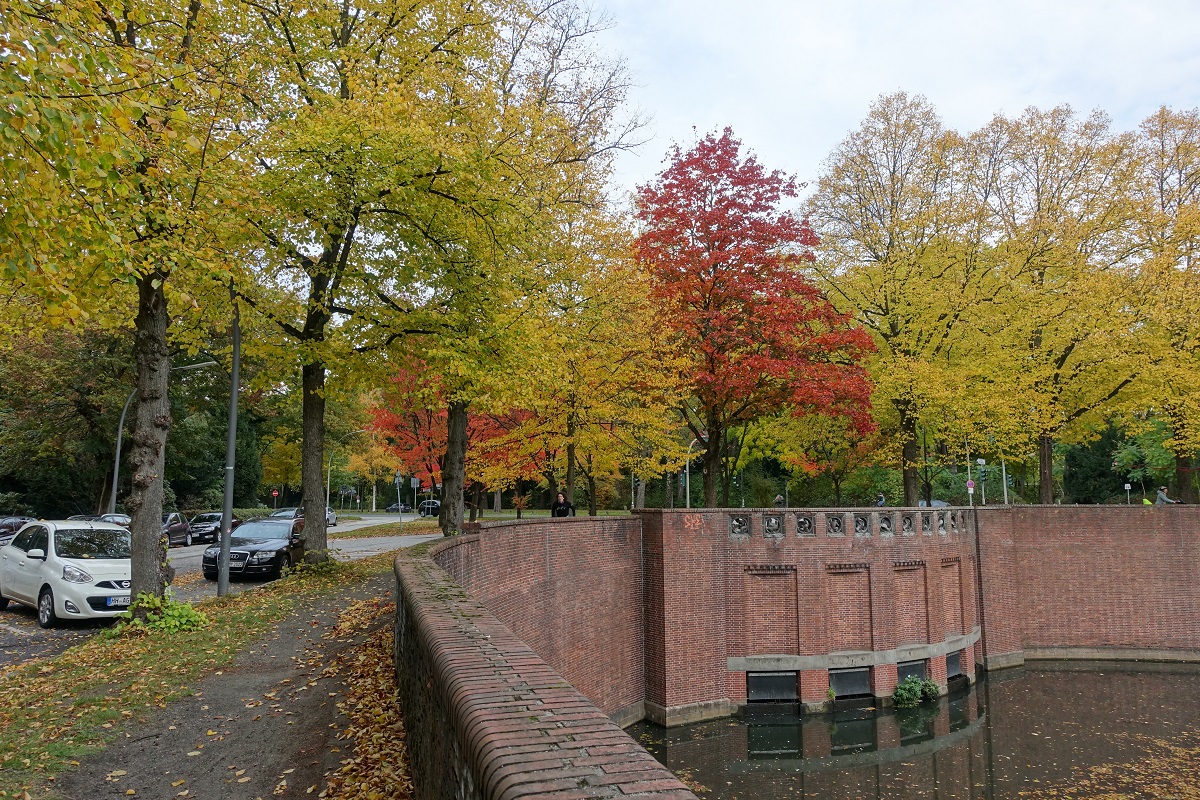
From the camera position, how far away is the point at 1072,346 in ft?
86.3

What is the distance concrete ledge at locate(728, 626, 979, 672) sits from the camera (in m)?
19.4

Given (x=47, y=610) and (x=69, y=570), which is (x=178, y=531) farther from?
(x=69, y=570)

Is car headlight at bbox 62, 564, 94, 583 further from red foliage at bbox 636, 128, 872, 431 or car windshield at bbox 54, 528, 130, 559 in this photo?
red foliage at bbox 636, 128, 872, 431

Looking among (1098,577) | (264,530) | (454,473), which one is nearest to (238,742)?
(454,473)

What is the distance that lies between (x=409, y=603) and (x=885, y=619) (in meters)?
17.6

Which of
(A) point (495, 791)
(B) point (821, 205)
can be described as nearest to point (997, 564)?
(B) point (821, 205)

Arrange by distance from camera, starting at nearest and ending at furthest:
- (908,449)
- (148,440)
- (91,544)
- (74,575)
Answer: (148,440) < (74,575) < (91,544) < (908,449)

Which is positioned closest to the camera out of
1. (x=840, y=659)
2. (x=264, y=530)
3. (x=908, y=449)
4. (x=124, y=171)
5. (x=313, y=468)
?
(x=124, y=171)

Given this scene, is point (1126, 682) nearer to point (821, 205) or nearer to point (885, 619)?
point (885, 619)

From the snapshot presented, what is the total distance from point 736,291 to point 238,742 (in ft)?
57.7

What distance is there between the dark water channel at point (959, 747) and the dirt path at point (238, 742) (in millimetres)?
9647

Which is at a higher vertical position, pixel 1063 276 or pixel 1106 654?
pixel 1063 276

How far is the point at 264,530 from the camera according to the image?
69.7 feet

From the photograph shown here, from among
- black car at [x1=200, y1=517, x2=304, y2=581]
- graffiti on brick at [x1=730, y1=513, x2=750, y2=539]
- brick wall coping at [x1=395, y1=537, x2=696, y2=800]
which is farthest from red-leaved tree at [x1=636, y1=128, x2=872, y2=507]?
brick wall coping at [x1=395, y1=537, x2=696, y2=800]
